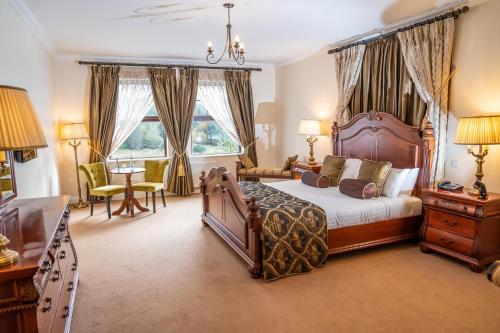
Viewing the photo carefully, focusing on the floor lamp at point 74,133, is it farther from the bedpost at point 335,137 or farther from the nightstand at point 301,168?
the bedpost at point 335,137

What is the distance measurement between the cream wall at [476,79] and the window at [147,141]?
473 cm

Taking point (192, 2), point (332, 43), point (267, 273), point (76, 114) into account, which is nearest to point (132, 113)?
point (76, 114)

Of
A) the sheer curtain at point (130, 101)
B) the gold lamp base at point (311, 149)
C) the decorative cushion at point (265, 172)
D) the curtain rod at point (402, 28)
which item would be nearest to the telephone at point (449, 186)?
the curtain rod at point (402, 28)

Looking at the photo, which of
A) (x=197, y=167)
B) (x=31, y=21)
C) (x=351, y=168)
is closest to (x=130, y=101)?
(x=197, y=167)

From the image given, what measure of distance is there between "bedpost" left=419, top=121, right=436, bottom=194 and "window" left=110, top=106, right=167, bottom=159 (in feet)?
14.6

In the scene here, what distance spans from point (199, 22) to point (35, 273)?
3459 millimetres

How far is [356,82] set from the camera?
485 centimetres

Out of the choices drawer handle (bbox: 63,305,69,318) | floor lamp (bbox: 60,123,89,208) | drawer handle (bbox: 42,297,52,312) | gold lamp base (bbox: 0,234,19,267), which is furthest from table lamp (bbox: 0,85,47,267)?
floor lamp (bbox: 60,123,89,208)

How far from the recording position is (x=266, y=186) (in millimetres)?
4332

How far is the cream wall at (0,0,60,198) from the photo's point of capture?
3.10 meters

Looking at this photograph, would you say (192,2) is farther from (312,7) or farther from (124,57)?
(124,57)

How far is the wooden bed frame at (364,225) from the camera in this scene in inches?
125

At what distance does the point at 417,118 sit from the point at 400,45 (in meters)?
0.93

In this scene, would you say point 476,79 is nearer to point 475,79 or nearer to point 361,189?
point 475,79
